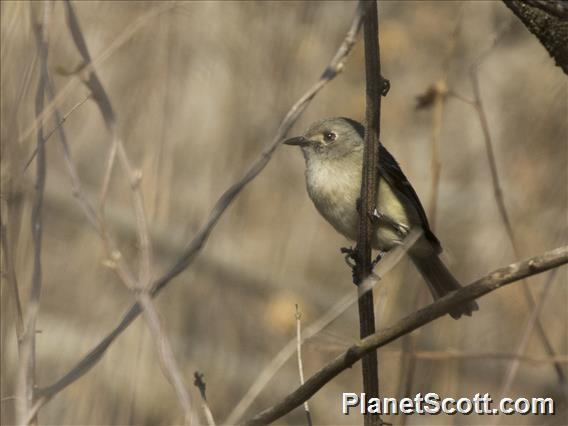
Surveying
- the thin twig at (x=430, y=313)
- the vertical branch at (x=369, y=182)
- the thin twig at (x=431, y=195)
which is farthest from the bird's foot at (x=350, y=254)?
the thin twig at (x=430, y=313)

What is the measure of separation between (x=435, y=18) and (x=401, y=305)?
14.5 feet

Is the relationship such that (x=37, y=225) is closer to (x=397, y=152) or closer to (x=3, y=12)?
(x=3, y=12)

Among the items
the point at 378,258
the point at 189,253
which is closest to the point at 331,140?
the point at 378,258

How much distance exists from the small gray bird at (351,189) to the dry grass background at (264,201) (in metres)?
0.46

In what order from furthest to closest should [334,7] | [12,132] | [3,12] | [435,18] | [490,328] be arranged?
[435,18] → [334,7] → [490,328] → [3,12] → [12,132]

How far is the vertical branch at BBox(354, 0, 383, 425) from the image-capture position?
8.11 ft

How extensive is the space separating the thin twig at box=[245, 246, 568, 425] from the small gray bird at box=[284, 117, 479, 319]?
1749 mm

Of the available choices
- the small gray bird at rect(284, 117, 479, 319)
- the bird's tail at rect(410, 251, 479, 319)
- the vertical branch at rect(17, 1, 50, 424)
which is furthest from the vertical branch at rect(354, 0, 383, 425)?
the bird's tail at rect(410, 251, 479, 319)

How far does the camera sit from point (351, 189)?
4.03m

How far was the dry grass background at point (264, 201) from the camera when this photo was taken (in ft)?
18.9

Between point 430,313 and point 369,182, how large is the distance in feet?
2.12

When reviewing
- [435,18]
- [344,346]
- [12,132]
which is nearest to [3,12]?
[12,132]

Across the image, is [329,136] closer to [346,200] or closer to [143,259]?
[346,200]

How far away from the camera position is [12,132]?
2105mm
